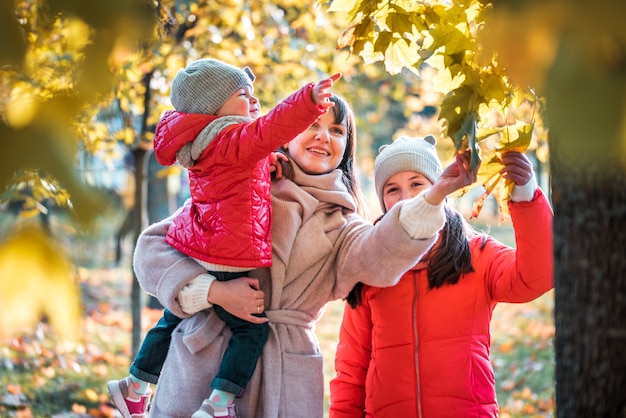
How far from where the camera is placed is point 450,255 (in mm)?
2760

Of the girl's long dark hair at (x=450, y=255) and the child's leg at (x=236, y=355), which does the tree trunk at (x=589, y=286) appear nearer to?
the girl's long dark hair at (x=450, y=255)

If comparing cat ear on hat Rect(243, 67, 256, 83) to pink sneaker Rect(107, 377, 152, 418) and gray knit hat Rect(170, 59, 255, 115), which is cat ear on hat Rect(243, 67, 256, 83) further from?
pink sneaker Rect(107, 377, 152, 418)

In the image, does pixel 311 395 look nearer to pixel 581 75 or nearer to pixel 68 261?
pixel 68 261

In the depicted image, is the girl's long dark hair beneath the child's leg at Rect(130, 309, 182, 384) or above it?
above

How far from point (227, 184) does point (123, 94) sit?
2390 millimetres

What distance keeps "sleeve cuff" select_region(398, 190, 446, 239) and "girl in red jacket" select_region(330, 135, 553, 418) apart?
0.29 meters

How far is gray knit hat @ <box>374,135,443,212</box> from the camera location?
286cm

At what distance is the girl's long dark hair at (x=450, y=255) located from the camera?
2.75 meters

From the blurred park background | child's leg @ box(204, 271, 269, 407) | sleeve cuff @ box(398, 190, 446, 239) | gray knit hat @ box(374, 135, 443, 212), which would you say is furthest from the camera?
gray knit hat @ box(374, 135, 443, 212)

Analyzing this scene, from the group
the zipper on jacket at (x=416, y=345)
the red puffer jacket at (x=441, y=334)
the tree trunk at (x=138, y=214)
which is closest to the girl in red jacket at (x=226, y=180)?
the red puffer jacket at (x=441, y=334)

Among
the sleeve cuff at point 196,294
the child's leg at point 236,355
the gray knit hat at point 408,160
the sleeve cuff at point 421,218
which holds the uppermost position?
the gray knit hat at point 408,160

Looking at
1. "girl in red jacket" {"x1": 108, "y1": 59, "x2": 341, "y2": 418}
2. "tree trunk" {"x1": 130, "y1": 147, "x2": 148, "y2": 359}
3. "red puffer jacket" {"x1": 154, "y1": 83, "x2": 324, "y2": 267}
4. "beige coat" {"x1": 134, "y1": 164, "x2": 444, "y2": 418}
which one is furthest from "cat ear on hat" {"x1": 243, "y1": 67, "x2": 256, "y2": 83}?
"tree trunk" {"x1": 130, "y1": 147, "x2": 148, "y2": 359}

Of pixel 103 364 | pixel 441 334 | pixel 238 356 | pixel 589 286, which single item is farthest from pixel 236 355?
pixel 103 364

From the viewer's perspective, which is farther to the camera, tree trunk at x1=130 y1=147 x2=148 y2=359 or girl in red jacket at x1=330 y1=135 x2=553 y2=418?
tree trunk at x1=130 y1=147 x2=148 y2=359
